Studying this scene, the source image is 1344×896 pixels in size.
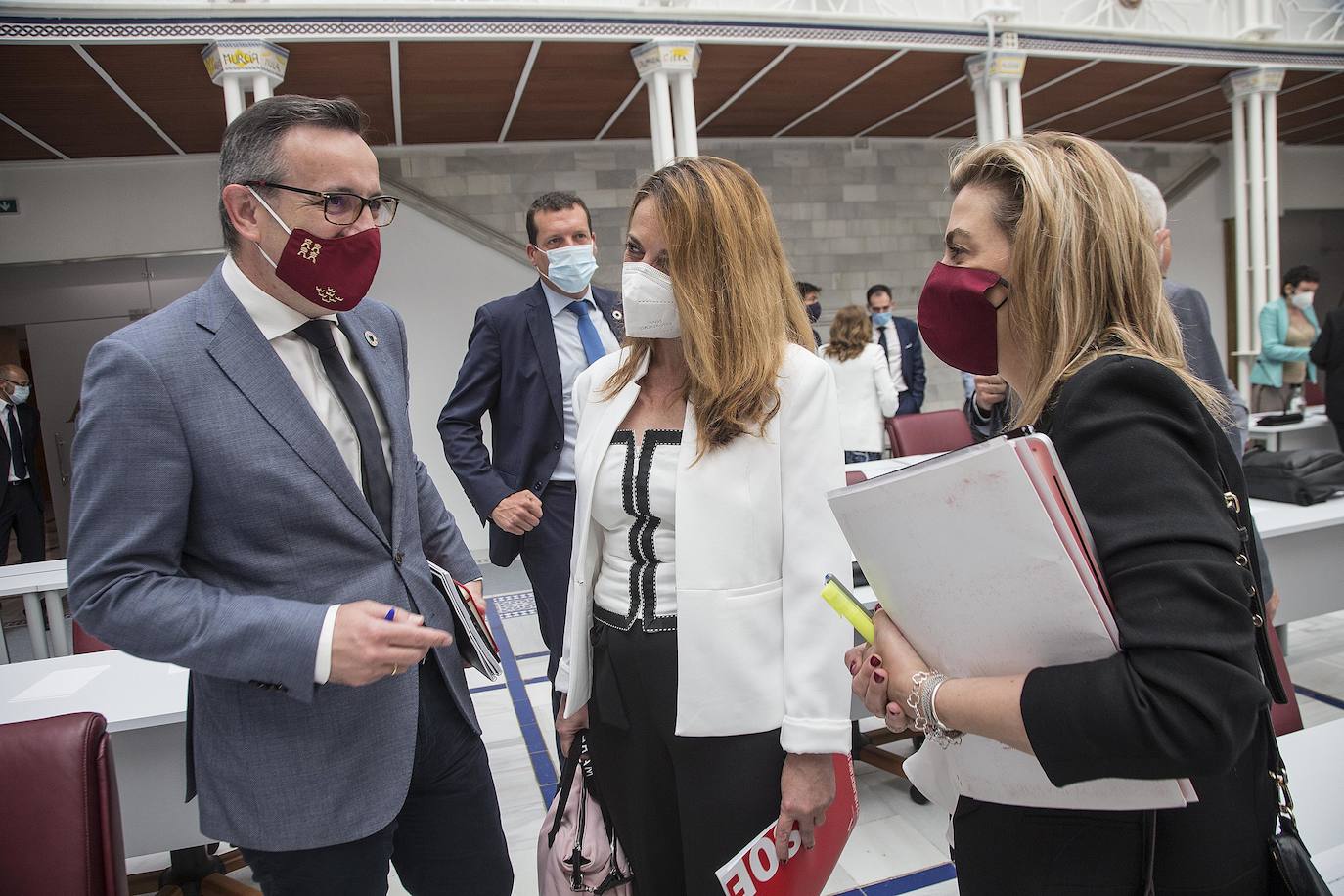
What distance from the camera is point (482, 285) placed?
8.41 metres

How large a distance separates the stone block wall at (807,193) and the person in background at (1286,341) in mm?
3099

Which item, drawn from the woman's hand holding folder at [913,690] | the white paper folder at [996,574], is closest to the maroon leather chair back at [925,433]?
the woman's hand holding folder at [913,690]

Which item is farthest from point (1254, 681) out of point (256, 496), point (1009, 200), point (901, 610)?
point (256, 496)

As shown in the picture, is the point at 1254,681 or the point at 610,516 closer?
the point at 1254,681

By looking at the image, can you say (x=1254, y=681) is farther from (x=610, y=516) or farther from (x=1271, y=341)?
(x=1271, y=341)

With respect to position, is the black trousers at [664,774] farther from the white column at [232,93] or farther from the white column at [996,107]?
the white column at [996,107]

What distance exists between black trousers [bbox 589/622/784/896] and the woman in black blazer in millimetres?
405

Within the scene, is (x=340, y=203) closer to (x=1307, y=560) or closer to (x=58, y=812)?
(x=58, y=812)

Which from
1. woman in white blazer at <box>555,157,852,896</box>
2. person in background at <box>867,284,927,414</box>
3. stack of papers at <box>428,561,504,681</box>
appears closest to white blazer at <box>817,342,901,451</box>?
person in background at <box>867,284,927,414</box>

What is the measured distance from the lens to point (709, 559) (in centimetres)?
143

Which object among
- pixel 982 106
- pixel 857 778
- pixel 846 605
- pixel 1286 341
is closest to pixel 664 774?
pixel 846 605

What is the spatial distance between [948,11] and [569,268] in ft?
19.9

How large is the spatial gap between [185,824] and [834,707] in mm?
1906

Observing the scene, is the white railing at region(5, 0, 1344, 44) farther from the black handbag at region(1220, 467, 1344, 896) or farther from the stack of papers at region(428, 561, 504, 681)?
the black handbag at region(1220, 467, 1344, 896)
